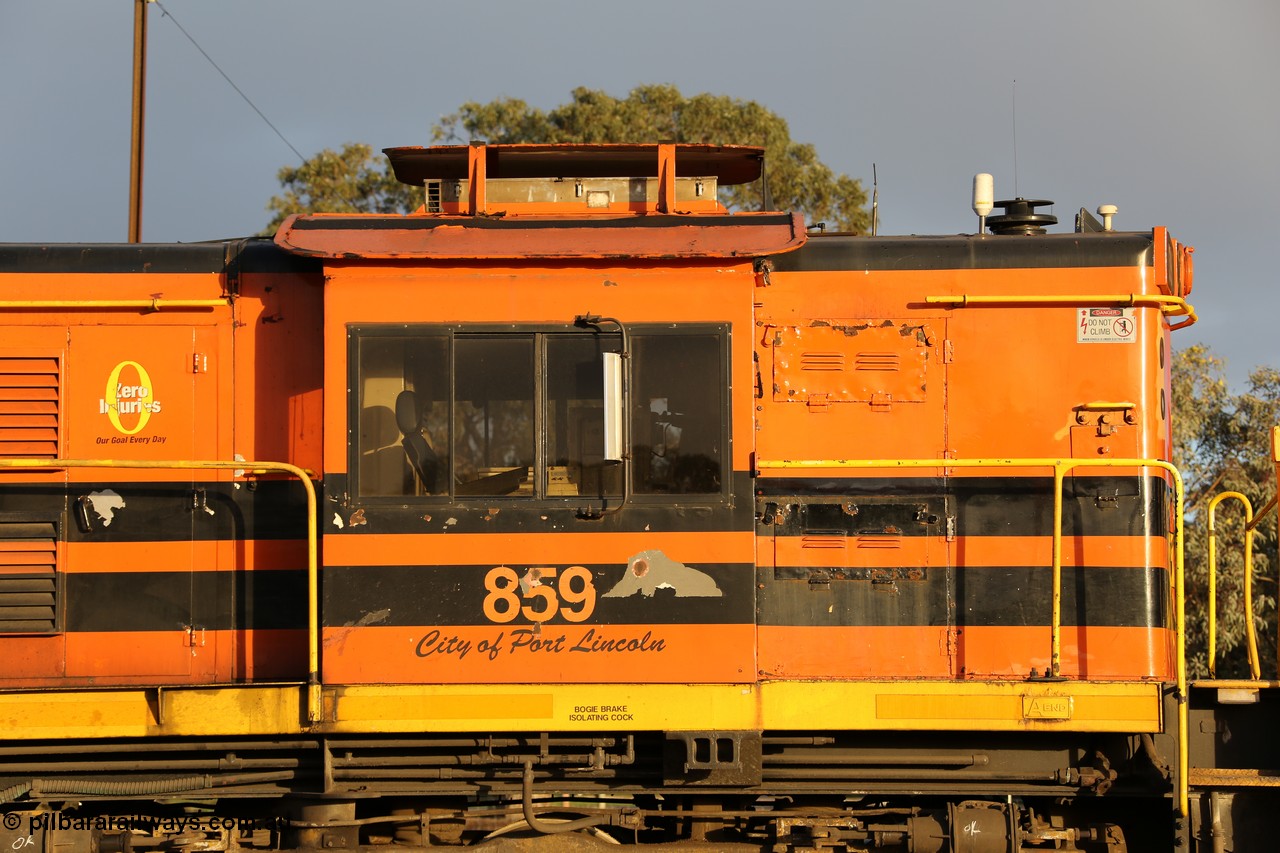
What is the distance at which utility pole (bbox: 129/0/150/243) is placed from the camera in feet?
61.4

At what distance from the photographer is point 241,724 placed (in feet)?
25.9

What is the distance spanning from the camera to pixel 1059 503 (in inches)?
307

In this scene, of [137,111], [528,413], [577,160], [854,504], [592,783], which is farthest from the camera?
[137,111]

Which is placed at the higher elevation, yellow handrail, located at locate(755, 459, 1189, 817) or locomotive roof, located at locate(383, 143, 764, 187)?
locomotive roof, located at locate(383, 143, 764, 187)

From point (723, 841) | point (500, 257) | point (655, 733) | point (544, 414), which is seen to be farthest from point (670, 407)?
point (723, 841)

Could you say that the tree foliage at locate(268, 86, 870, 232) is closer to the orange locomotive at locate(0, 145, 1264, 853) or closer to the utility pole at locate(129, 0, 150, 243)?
the utility pole at locate(129, 0, 150, 243)

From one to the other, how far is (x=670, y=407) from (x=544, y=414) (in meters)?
0.75

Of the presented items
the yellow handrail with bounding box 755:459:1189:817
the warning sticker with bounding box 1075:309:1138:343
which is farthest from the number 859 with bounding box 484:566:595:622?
the warning sticker with bounding box 1075:309:1138:343

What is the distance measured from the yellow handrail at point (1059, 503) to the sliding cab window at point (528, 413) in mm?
537

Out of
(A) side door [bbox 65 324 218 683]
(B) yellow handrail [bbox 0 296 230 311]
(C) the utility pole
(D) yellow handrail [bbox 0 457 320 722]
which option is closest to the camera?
(D) yellow handrail [bbox 0 457 320 722]

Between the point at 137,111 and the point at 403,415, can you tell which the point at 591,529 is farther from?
the point at 137,111

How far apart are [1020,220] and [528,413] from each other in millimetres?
3660

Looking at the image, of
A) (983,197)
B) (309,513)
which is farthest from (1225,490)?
(309,513)

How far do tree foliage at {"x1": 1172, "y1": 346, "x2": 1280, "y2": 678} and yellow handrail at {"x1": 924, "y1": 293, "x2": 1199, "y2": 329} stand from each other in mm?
14722
